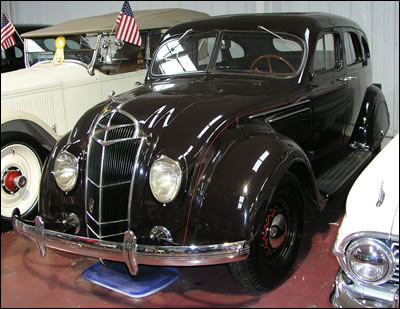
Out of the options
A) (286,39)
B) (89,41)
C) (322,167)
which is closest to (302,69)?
(286,39)

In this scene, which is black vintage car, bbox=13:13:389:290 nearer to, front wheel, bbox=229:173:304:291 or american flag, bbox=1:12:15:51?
front wheel, bbox=229:173:304:291

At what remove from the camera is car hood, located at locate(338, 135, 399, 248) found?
212 cm

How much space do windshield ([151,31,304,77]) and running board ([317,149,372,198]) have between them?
0.96 meters

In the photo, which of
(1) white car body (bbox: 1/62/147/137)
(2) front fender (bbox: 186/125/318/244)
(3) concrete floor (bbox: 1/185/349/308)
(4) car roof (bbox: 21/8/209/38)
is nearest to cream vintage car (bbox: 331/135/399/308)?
(2) front fender (bbox: 186/125/318/244)

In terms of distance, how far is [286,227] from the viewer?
127 inches

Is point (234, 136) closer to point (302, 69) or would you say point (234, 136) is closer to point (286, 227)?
point (286, 227)

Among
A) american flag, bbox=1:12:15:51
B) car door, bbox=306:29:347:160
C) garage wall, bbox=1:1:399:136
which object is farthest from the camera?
garage wall, bbox=1:1:399:136

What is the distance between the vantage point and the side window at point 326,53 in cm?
402

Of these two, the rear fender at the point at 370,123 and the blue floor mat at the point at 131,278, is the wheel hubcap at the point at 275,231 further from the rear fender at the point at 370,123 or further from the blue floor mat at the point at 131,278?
the rear fender at the point at 370,123

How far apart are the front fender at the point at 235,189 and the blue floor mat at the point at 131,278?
573 mm

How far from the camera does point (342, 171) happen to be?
424cm

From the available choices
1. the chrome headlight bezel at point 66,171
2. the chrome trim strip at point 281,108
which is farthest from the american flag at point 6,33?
the chrome trim strip at point 281,108

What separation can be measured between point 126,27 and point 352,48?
2.37 meters

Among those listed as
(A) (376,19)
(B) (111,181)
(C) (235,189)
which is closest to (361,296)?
(C) (235,189)
